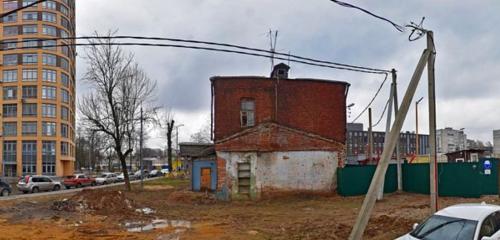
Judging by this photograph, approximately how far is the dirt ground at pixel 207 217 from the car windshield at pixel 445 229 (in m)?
3.71

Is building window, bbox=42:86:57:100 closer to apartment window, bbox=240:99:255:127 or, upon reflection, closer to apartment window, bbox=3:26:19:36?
apartment window, bbox=3:26:19:36

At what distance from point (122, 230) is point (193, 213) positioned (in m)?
5.87

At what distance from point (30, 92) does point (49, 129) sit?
7.12 metres

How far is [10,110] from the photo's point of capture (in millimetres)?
86500

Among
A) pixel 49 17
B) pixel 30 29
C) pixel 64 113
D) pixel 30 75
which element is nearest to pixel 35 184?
pixel 30 75

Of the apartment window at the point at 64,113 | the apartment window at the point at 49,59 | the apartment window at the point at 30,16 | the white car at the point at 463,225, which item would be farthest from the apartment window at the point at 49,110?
the white car at the point at 463,225

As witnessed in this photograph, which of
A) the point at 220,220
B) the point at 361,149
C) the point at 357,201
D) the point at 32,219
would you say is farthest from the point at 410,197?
the point at 361,149

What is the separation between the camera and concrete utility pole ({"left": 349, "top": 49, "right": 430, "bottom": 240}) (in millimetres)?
11406

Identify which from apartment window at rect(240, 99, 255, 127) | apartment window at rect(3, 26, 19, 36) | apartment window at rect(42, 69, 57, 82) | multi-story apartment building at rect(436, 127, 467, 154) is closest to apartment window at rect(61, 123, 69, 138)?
apartment window at rect(42, 69, 57, 82)

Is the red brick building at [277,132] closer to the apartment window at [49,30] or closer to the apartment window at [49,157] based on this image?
the apartment window at [49,157]

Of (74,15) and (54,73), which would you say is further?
(74,15)

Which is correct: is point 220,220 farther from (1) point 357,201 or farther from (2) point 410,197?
(2) point 410,197

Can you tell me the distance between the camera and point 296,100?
32344 mm

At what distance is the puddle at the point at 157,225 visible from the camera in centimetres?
1872
